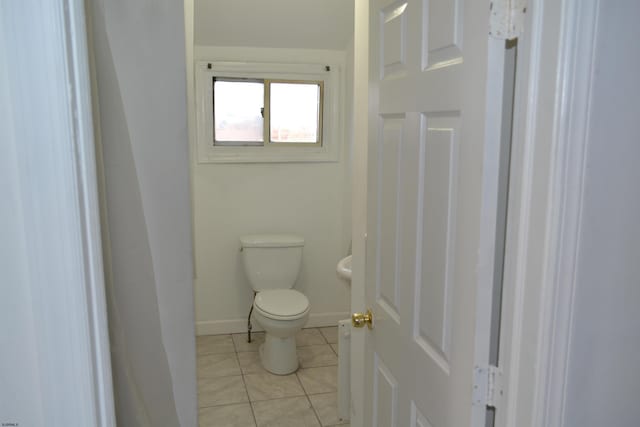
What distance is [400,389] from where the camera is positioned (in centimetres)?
146

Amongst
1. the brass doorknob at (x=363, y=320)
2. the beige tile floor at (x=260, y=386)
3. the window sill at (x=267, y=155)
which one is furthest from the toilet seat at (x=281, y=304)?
the brass doorknob at (x=363, y=320)

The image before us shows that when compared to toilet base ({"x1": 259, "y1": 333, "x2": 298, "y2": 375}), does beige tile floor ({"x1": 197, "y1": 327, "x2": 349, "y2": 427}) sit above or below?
below

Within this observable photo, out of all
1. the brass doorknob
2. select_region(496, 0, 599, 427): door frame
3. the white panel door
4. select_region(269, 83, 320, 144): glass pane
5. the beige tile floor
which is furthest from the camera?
select_region(269, 83, 320, 144): glass pane

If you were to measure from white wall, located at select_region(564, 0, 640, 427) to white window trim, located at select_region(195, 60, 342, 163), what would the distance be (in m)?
Answer: 2.91

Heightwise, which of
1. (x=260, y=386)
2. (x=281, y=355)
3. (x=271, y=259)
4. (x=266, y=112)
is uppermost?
(x=266, y=112)

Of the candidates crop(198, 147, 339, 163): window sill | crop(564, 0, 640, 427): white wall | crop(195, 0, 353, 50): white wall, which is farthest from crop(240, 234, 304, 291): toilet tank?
crop(564, 0, 640, 427): white wall

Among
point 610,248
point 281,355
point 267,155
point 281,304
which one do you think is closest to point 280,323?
point 281,304

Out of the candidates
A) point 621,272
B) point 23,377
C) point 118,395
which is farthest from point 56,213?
point 621,272

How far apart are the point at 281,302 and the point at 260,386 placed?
1.67 ft

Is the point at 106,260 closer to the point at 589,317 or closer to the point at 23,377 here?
the point at 23,377

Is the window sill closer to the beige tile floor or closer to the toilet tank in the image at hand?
the toilet tank

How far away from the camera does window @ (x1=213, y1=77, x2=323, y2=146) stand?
3625 mm

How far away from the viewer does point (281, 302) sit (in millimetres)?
3248

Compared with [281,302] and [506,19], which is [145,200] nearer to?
[506,19]
